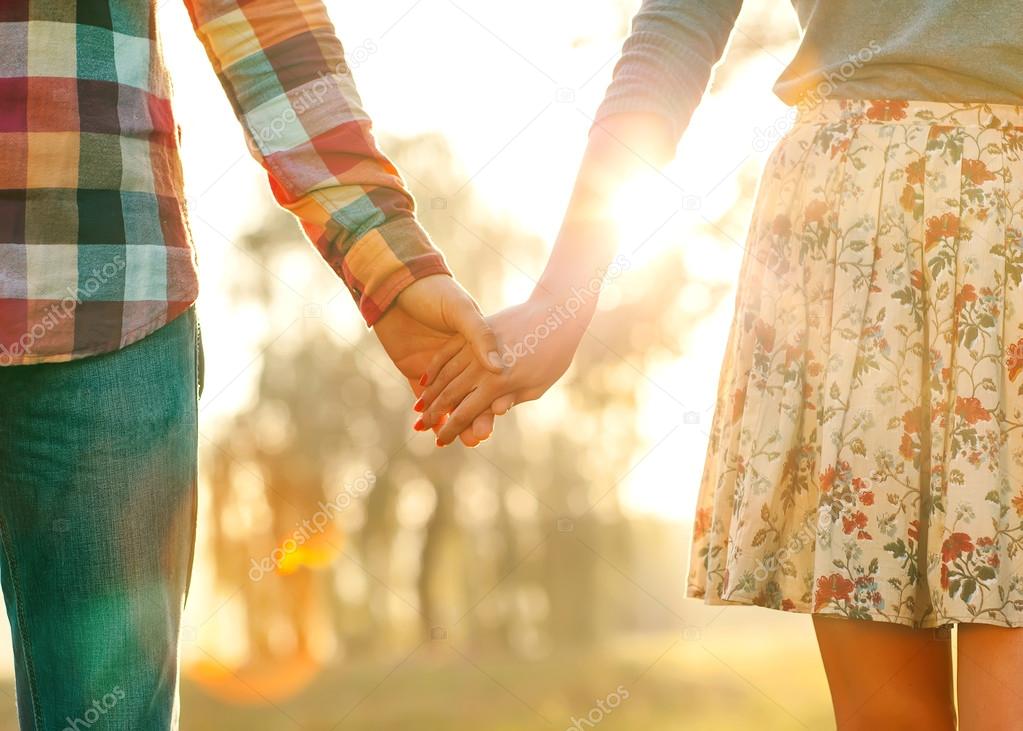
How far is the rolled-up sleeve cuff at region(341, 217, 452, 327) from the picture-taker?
5.21 feet

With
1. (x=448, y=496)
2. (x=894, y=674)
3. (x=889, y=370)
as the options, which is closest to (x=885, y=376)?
(x=889, y=370)

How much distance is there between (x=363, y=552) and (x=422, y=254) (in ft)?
38.5

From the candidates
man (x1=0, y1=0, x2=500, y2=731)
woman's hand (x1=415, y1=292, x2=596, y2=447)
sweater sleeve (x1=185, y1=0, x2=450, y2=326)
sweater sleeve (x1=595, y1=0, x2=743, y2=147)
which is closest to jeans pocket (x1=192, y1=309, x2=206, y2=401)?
man (x1=0, y1=0, x2=500, y2=731)

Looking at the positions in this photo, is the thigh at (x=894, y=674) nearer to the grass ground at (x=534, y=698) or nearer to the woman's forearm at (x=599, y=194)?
the woman's forearm at (x=599, y=194)

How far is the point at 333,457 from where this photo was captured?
12.5 m

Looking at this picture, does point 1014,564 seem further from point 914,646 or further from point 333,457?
point 333,457

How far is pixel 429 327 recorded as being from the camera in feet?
5.79

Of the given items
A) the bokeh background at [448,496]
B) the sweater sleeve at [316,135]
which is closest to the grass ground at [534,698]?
the bokeh background at [448,496]

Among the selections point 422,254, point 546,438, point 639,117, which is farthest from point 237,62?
point 546,438

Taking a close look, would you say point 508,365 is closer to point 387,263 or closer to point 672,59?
point 387,263

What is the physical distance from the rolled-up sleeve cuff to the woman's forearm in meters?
0.20

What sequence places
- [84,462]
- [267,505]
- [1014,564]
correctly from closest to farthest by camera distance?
[84,462] < [1014,564] < [267,505]

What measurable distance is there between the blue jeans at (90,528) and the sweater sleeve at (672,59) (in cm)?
87

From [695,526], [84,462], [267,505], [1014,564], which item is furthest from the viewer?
[267,505]
